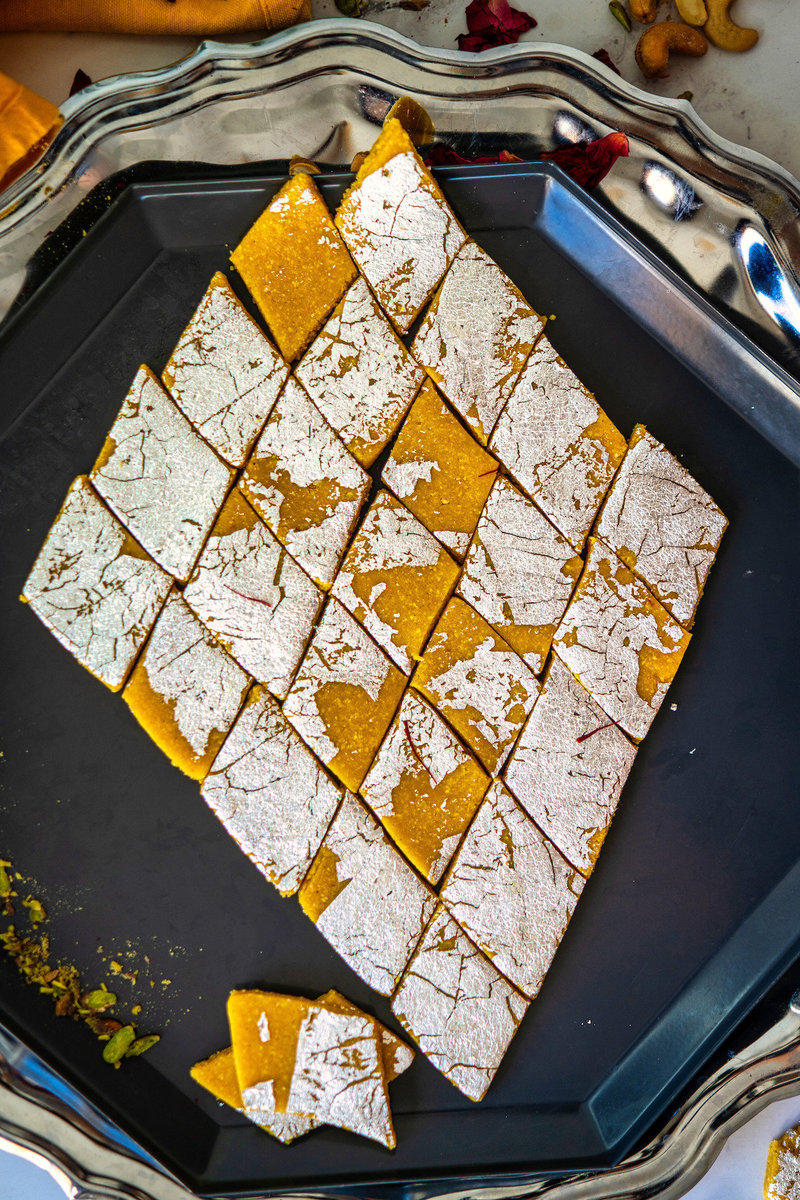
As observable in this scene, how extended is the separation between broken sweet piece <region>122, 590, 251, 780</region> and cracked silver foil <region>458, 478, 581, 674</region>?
1.33 ft

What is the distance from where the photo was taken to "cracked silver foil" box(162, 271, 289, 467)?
105 centimetres

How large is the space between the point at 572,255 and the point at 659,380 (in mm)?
250

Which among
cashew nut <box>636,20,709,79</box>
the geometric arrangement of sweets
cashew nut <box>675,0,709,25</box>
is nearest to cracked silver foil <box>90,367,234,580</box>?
the geometric arrangement of sweets

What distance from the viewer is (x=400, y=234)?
41.5 inches

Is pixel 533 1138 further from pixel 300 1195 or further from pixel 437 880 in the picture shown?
pixel 437 880

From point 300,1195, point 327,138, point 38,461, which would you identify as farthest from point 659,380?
point 300,1195

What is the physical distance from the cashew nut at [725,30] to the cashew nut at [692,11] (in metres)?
0.01

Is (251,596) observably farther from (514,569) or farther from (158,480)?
(514,569)

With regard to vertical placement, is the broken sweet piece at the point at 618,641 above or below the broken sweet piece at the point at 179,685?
below

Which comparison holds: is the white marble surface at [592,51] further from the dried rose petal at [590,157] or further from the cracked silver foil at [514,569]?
the cracked silver foil at [514,569]

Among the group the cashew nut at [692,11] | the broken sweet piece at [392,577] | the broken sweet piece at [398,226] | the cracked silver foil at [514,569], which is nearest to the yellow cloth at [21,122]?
the broken sweet piece at [398,226]

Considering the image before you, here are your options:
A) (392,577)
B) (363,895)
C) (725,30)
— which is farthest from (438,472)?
(725,30)

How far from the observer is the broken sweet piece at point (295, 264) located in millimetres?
1050

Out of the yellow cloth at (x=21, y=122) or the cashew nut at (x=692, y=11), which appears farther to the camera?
the cashew nut at (x=692, y=11)
